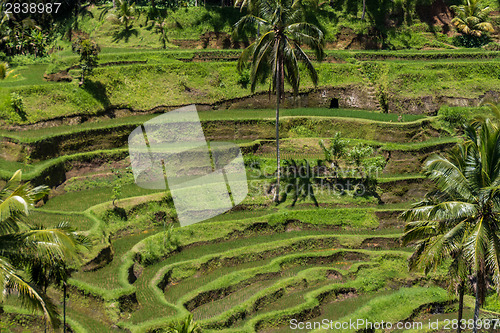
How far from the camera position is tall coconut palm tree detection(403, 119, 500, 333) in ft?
58.9

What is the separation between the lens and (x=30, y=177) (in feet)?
118

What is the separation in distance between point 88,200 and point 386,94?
97.6 ft

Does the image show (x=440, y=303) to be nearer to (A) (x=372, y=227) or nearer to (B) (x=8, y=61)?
(A) (x=372, y=227)

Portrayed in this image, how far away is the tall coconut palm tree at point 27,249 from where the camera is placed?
15.4 metres

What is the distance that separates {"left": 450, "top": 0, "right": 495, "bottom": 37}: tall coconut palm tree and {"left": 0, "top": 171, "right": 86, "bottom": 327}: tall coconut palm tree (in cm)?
5593

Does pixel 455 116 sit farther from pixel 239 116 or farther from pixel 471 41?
pixel 239 116

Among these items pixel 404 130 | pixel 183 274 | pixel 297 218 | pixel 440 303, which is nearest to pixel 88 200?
pixel 183 274

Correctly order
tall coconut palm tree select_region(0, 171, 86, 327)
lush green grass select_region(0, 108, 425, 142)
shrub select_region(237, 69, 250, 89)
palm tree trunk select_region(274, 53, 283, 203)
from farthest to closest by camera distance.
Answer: shrub select_region(237, 69, 250, 89) → lush green grass select_region(0, 108, 425, 142) → palm tree trunk select_region(274, 53, 283, 203) → tall coconut palm tree select_region(0, 171, 86, 327)

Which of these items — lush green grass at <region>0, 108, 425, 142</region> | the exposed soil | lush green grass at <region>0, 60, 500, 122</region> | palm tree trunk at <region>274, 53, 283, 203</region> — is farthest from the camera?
lush green grass at <region>0, 60, 500, 122</region>

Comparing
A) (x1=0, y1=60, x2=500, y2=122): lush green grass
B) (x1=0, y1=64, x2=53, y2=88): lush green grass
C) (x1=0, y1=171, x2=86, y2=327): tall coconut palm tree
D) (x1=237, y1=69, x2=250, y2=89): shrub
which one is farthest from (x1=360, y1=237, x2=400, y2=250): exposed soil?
(x1=0, y1=64, x2=53, y2=88): lush green grass

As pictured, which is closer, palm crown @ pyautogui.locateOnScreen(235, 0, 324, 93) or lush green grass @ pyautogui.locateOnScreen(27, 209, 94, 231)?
lush green grass @ pyautogui.locateOnScreen(27, 209, 94, 231)

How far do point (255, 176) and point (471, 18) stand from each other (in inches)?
1375

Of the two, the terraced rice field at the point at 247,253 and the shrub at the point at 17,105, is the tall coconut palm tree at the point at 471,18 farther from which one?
the shrub at the point at 17,105

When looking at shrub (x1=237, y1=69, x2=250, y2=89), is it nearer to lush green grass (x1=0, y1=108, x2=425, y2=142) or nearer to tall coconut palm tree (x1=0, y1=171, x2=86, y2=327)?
lush green grass (x1=0, y1=108, x2=425, y2=142)
